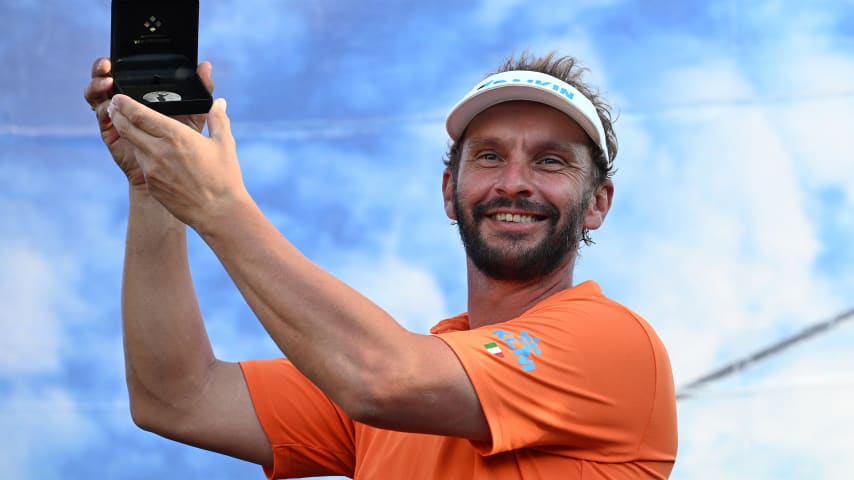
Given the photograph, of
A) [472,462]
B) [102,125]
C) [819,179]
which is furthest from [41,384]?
[819,179]

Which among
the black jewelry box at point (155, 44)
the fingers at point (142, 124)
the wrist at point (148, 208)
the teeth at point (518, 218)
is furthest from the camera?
the teeth at point (518, 218)

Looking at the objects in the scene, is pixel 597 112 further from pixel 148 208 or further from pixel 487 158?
pixel 148 208

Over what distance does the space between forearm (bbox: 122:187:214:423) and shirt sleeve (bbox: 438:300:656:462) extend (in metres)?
0.51

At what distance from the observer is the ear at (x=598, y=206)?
1958 millimetres

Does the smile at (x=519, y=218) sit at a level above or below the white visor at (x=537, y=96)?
below

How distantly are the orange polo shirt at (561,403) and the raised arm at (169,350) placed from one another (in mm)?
248

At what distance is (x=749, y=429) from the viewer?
2725mm

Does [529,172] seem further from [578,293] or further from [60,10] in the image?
[60,10]

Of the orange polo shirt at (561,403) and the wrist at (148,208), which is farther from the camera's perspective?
the wrist at (148,208)

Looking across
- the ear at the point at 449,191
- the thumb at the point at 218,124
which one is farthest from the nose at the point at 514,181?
the thumb at the point at 218,124

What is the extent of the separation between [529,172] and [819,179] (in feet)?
4.07

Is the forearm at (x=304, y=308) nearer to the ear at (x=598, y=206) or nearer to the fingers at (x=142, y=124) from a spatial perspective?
the fingers at (x=142, y=124)

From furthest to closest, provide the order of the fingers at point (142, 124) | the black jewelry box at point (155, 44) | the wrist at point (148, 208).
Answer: the wrist at point (148, 208) < the black jewelry box at point (155, 44) < the fingers at point (142, 124)

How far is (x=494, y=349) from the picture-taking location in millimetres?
1429
